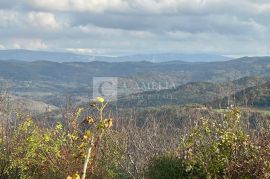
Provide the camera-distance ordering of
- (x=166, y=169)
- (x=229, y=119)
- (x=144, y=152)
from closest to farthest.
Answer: (x=229, y=119), (x=166, y=169), (x=144, y=152)

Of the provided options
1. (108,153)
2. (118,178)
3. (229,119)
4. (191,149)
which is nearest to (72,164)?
(191,149)

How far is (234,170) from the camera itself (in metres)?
12.2

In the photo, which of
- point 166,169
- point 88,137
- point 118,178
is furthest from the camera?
point 118,178

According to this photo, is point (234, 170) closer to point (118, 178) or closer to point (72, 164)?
point (72, 164)

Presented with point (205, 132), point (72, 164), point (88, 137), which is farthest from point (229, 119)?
point (88, 137)

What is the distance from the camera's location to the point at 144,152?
39.2 m

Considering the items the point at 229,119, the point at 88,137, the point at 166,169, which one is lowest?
the point at 166,169

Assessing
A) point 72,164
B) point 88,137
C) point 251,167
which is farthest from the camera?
point 72,164

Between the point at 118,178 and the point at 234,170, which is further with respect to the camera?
the point at 118,178

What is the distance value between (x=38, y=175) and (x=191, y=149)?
8427 mm

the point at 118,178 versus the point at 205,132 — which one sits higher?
the point at 205,132

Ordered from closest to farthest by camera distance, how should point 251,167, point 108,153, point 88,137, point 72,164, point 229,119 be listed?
1. point 88,137
2. point 251,167
3. point 72,164
4. point 229,119
5. point 108,153

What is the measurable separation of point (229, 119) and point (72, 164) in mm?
4890

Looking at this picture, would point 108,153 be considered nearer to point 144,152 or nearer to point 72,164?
point 144,152
